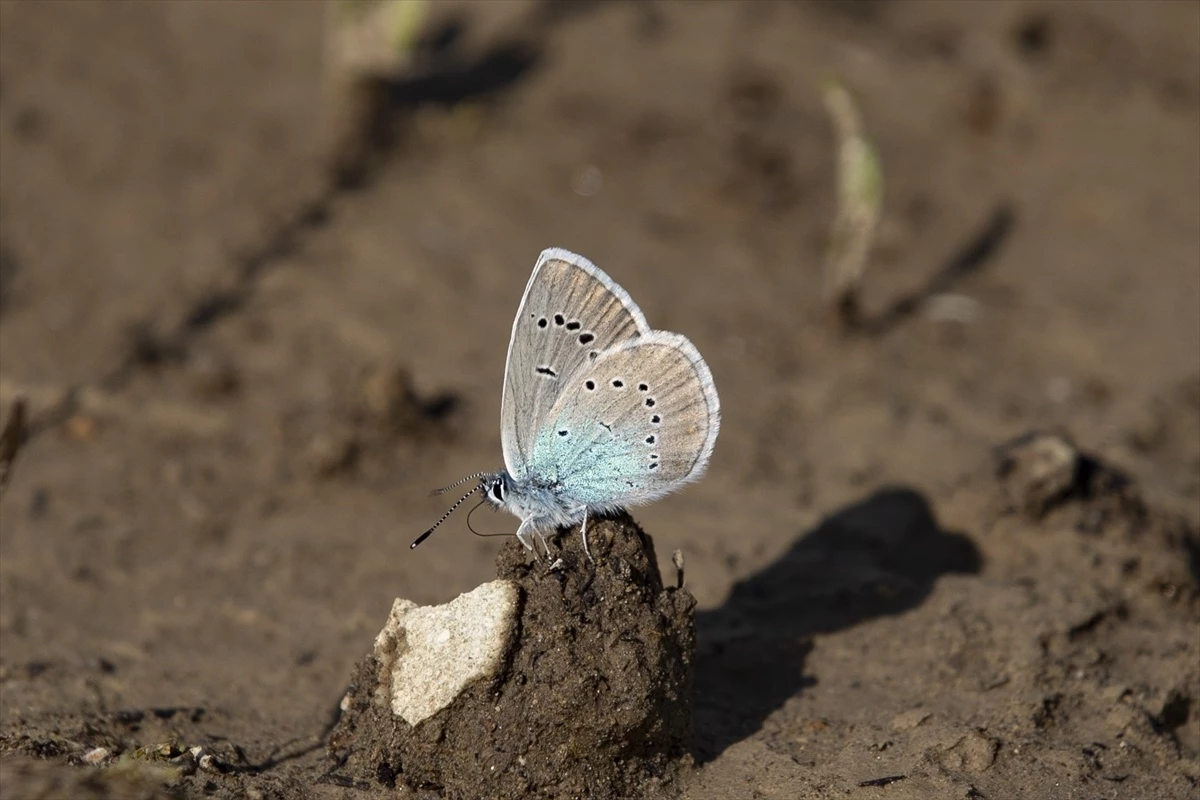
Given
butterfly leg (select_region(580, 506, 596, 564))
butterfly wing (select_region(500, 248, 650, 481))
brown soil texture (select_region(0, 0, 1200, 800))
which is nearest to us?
butterfly leg (select_region(580, 506, 596, 564))

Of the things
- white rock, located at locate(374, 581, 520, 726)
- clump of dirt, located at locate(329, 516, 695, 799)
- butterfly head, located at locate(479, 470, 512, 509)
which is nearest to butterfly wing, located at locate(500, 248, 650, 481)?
butterfly head, located at locate(479, 470, 512, 509)

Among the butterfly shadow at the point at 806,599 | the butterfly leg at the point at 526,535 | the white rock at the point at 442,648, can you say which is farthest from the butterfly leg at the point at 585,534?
the butterfly shadow at the point at 806,599

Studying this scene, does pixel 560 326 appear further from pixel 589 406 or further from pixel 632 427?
pixel 632 427

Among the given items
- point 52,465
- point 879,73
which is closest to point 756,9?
point 879,73

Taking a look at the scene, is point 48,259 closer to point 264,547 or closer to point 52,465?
point 52,465

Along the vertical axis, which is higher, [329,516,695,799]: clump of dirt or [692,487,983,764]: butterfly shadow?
[329,516,695,799]: clump of dirt

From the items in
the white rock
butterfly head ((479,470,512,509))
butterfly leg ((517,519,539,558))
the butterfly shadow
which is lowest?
the butterfly shadow

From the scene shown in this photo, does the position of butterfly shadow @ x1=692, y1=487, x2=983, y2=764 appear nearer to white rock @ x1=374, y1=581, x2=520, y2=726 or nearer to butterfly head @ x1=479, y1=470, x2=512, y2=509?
white rock @ x1=374, y1=581, x2=520, y2=726

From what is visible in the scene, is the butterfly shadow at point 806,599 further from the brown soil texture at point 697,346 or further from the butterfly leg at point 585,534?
the butterfly leg at point 585,534
